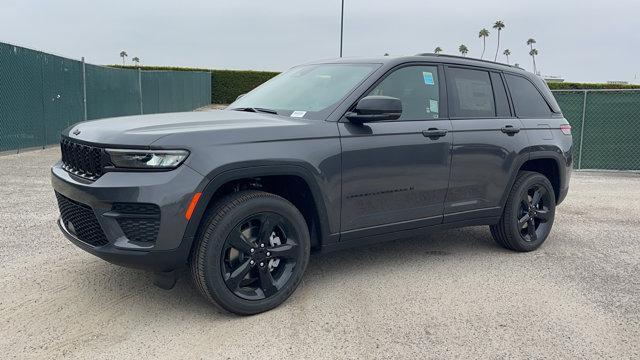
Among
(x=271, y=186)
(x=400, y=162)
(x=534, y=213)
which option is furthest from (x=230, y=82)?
(x=271, y=186)

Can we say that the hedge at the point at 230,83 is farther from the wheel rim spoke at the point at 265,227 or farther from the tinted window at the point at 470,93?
the wheel rim spoke at the point at 265,227

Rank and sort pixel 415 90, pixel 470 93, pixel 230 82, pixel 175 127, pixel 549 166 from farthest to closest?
pixel 230 82 < pixel 549 166 < pixel 470 93 < pixel 415 90 < pixel 175 127

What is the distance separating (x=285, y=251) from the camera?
3590 mm

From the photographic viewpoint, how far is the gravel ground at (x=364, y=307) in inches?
124

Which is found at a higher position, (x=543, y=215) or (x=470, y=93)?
(x=470, y=93)

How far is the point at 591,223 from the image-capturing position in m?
6.56

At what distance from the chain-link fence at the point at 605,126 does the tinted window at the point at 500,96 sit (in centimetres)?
654

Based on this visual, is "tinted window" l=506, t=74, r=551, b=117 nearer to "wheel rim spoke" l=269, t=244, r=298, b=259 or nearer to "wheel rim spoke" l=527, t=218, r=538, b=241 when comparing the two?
"wheel rim spoke" l=527, t=218, r=538, b=241

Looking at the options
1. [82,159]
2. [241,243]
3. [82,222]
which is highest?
[82,159]

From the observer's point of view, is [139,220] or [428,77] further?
[428,77]

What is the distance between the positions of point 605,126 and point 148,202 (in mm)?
10544

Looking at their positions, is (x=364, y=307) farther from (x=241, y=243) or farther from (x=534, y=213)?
(x=534, y=213)

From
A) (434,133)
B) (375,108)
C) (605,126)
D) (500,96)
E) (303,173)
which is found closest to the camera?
(303,173)

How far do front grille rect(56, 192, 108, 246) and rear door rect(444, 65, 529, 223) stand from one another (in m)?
2.67
